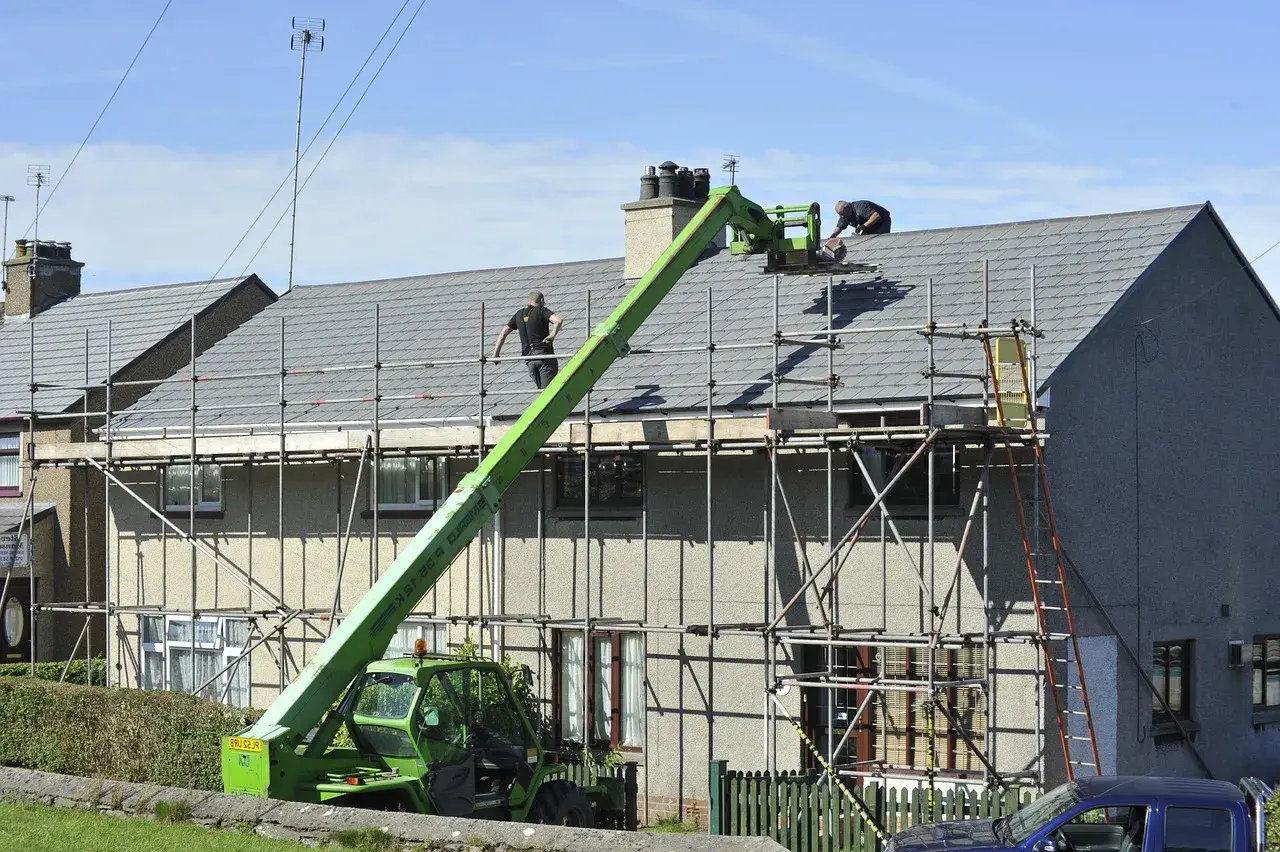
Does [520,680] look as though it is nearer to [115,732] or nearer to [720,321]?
[115,732]

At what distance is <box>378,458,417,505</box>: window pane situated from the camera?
22.3 m

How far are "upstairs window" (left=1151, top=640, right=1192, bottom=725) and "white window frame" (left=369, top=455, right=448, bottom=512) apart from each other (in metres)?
8.99

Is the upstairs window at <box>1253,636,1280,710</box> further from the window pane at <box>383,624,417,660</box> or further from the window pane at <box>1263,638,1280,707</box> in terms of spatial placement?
the window pane at <box>383,624,417,660</box>

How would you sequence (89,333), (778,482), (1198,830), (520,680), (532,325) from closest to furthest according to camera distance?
(1198,830) < (778,482) < (520,680) < (532,325) < (89,333)

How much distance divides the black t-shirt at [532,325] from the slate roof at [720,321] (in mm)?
626

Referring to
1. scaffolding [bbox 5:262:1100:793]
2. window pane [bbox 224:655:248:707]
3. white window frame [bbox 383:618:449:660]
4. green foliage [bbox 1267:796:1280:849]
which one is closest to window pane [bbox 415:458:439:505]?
scaffolding [bbox 5:262:1100:793]

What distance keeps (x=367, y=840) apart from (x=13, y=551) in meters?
17.0

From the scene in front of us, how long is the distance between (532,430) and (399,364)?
12.6 ft

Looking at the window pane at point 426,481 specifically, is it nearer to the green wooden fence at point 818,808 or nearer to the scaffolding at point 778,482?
the scaffolding at point 778,482

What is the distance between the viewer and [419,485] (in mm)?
22281

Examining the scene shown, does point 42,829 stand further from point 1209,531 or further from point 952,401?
point 1209,531

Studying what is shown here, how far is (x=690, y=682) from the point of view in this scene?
19500 mm

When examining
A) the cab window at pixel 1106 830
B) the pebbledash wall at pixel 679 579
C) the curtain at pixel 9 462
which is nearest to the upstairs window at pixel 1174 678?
the pebbledash wall at pixel 679 579

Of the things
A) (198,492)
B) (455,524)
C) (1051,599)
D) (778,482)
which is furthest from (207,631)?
(1051,599)
